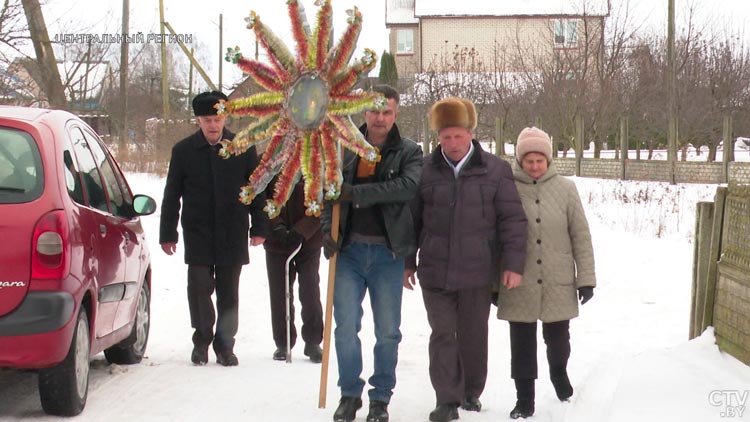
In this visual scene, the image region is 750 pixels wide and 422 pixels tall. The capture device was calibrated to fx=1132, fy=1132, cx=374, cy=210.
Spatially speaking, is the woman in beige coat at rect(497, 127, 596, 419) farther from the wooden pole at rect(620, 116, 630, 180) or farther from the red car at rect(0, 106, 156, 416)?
the wooden pole at rect(620, 116, 630, 180)

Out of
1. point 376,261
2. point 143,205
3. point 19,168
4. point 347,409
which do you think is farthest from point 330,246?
point 143,205

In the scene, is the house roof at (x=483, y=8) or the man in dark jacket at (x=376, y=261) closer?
the man in dark jacket at (x=376, y=261)

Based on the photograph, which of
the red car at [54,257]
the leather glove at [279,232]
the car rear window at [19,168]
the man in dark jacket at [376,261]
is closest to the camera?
the red car at [54,257]

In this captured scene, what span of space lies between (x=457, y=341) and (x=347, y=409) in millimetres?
777

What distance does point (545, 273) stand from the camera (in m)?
6.59

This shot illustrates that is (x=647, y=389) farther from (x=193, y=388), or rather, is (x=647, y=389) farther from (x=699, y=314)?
(x=193, y=388)

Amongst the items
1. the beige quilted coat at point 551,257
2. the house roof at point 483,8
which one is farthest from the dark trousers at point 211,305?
the house roof at point 483,8

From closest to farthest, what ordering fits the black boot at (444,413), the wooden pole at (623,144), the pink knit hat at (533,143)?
the black boot at (444,413) < the pink knit hat at (533,143) < the wooden pole at (623,144)

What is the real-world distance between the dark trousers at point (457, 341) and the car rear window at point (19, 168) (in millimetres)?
2269

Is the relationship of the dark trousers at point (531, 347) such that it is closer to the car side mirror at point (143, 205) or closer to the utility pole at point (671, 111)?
the car side mirror at point (143, 205)

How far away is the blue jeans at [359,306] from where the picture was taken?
647 cm

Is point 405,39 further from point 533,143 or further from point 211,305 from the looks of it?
point 533,143

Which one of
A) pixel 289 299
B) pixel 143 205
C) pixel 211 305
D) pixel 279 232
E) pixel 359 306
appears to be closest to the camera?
pixel 359 306
